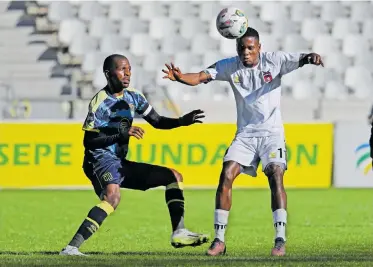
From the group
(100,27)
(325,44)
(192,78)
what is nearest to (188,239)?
(192,78)

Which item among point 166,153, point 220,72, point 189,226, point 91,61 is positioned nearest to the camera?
point 220,72

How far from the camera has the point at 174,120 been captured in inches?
343

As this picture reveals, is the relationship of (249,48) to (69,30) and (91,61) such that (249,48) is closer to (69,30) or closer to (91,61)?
(91,61)

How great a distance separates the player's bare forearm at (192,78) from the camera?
334 inches

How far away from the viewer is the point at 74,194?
56.9 ft

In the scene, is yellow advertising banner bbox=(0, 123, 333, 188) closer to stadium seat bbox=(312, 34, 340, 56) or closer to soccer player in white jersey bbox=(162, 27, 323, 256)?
stadium seat bbox=(312, 34, 340, 56)

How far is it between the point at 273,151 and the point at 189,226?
4174 mm

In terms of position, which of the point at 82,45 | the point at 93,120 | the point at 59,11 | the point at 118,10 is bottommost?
the point at 93,120

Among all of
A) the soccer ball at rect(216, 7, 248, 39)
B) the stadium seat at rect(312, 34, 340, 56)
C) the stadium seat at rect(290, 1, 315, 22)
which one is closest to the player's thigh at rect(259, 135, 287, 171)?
the soccer ball at rect(216, 7, 248, 39)

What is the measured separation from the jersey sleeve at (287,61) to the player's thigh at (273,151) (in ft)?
→ 1.92

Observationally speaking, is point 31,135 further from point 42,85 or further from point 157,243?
point 157,243

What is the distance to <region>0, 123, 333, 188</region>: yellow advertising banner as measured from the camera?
17859mm

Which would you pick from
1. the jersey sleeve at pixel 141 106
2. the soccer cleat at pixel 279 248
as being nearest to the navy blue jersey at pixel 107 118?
the jersey sleeve at pixel 141 106

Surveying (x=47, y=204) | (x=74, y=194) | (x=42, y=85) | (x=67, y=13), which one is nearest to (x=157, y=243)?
(x=47, y=204)
